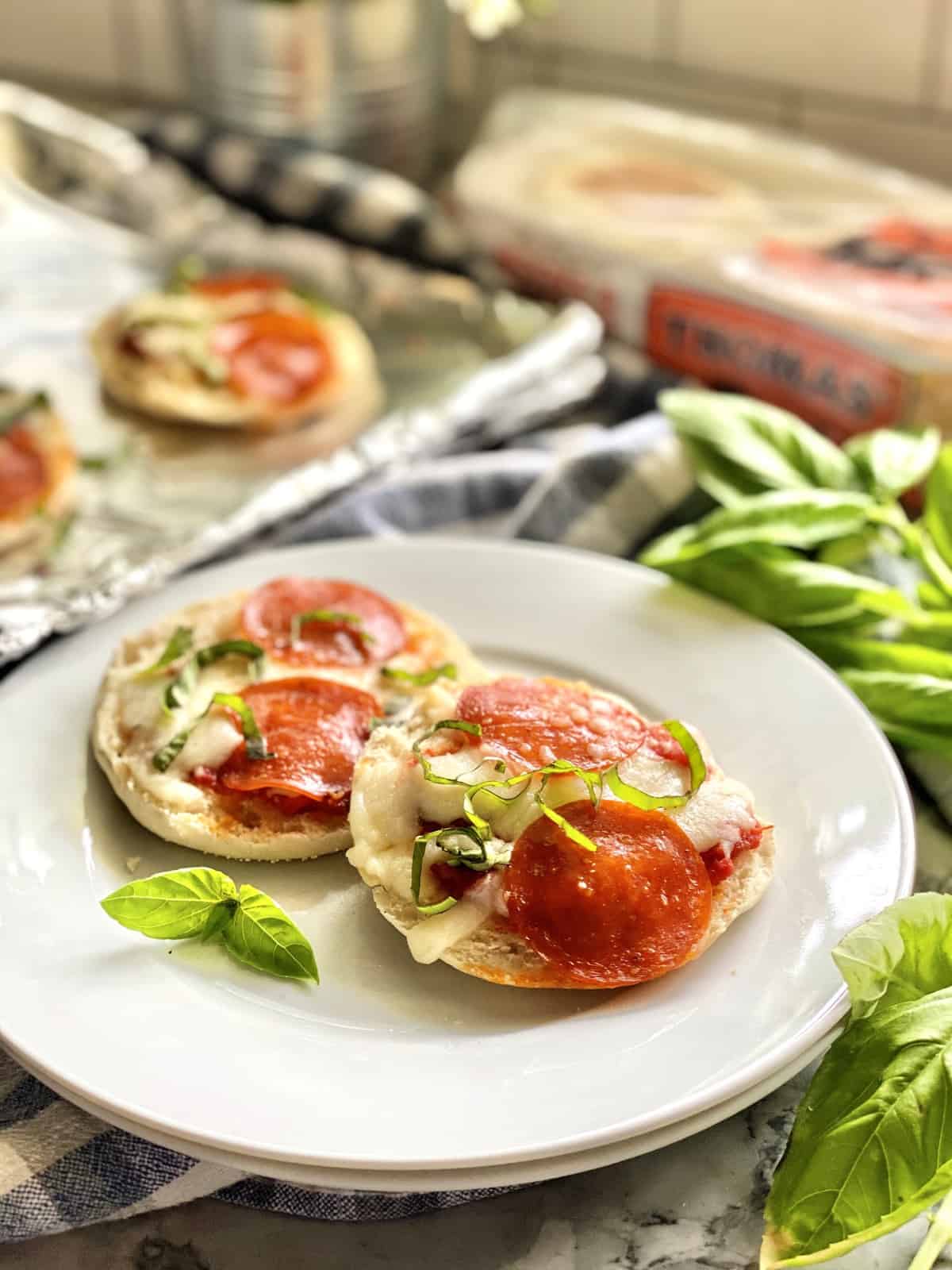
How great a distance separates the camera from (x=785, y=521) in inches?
100

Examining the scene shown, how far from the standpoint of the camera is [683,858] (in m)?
1.90

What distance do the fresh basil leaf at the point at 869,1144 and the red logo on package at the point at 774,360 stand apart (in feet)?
5.92

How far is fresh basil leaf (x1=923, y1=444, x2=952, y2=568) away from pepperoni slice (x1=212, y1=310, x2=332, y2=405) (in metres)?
1.64

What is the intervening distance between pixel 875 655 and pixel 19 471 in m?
1.90

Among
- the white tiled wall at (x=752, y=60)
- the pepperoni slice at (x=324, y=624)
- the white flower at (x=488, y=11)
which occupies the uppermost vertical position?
the white flower at (x=488, y=11)

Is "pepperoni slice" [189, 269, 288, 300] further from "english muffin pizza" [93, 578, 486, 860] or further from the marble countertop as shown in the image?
the marble countertop

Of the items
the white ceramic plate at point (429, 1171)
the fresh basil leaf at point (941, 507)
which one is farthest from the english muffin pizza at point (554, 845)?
the fresh basil leaf at point (941, 507)

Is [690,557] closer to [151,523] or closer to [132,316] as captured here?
[151,523]

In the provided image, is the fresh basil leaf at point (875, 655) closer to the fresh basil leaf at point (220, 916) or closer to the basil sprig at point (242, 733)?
the basil sprig at point (242, 733)

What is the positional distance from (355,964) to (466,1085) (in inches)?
11.2

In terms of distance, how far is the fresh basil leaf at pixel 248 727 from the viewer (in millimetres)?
2158

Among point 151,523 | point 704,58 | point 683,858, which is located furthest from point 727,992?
point 704,58

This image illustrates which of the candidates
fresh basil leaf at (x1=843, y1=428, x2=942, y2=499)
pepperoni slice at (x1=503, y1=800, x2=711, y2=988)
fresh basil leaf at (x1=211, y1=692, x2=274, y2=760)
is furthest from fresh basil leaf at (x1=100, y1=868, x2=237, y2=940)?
fresh basil leaf at (x1=843, y1=428, x2=942, y2=499)

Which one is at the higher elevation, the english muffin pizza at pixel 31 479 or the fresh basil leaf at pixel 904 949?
the fresh basil leaf at pixel 904 949
